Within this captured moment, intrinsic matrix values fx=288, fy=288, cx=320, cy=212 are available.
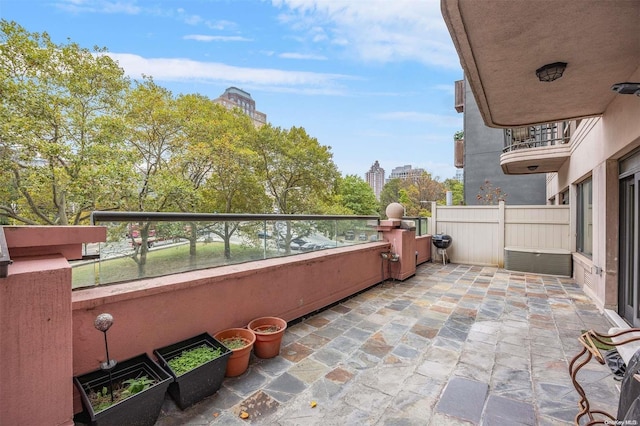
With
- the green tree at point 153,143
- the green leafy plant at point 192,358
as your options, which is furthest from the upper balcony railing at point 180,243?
the green tree at point 153,143

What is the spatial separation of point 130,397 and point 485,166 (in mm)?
16801

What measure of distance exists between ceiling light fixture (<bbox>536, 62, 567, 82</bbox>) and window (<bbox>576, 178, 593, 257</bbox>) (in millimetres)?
3554

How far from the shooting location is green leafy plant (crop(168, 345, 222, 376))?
204cm

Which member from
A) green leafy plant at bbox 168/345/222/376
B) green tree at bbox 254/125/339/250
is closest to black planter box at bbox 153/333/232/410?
green leafy plant at bbox 168/345/222/376

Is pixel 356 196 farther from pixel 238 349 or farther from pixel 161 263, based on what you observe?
pixel 238 349

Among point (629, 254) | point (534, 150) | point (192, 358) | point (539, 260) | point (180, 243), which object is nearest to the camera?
point (192, 358)

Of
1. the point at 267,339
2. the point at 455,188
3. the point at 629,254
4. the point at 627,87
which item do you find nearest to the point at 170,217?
the point at 267,339

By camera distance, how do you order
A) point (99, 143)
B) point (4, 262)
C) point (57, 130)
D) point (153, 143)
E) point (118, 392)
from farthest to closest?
point (153, 143) → point (99, 143) → point (57, 130) → point (118, 392) → point (4, 262)

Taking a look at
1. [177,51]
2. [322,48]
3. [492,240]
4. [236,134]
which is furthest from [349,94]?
[492,240]

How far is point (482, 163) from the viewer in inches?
593

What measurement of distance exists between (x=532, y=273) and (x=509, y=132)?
Answer: 140 inches

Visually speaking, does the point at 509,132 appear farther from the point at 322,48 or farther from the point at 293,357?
the point at 322,48

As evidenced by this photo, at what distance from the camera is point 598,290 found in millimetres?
4250

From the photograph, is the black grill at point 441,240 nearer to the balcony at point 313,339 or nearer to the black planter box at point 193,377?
the balcony at point 313,339
